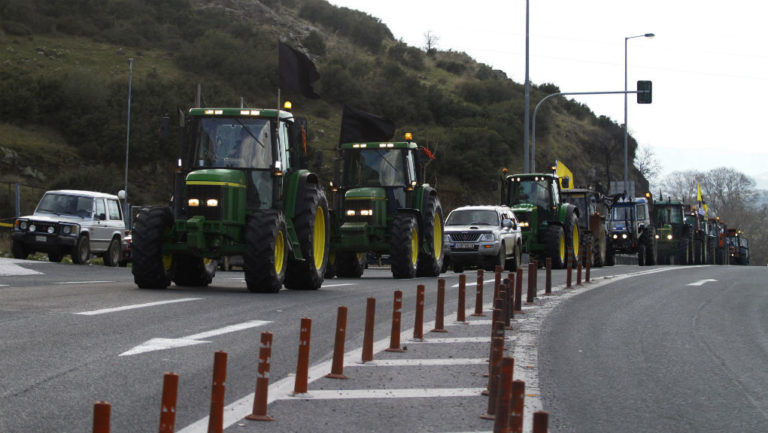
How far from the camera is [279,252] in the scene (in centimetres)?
1650

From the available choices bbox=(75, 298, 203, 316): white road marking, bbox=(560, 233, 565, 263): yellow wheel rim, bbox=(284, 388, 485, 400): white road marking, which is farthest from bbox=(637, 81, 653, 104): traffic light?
bbox=(284, 388, 485, 400): white road marking

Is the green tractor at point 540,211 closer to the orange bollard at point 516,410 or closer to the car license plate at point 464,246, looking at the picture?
the car license plate at point 464,246

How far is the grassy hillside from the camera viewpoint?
2045 inches

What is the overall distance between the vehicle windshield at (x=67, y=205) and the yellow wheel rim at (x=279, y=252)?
1289 centimetres

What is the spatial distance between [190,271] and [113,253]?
12.0 metres

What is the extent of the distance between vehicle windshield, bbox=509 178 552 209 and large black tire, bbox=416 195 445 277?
26.9 feet

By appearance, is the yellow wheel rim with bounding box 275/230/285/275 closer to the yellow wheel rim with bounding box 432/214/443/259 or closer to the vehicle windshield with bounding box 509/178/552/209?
the yellow wheel rim with bounding box 432/214/443/259

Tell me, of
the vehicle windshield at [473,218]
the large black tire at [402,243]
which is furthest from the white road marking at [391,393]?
the vehicle windshield at [473,218]

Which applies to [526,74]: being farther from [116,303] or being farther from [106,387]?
[106,387]

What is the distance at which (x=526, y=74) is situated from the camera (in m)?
40.2

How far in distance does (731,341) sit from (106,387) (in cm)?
779

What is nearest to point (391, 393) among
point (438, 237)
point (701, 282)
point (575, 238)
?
point (438, 237)

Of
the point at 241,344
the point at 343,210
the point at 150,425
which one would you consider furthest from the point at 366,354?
the point at 343,210

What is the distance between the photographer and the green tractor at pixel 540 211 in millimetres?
31625
